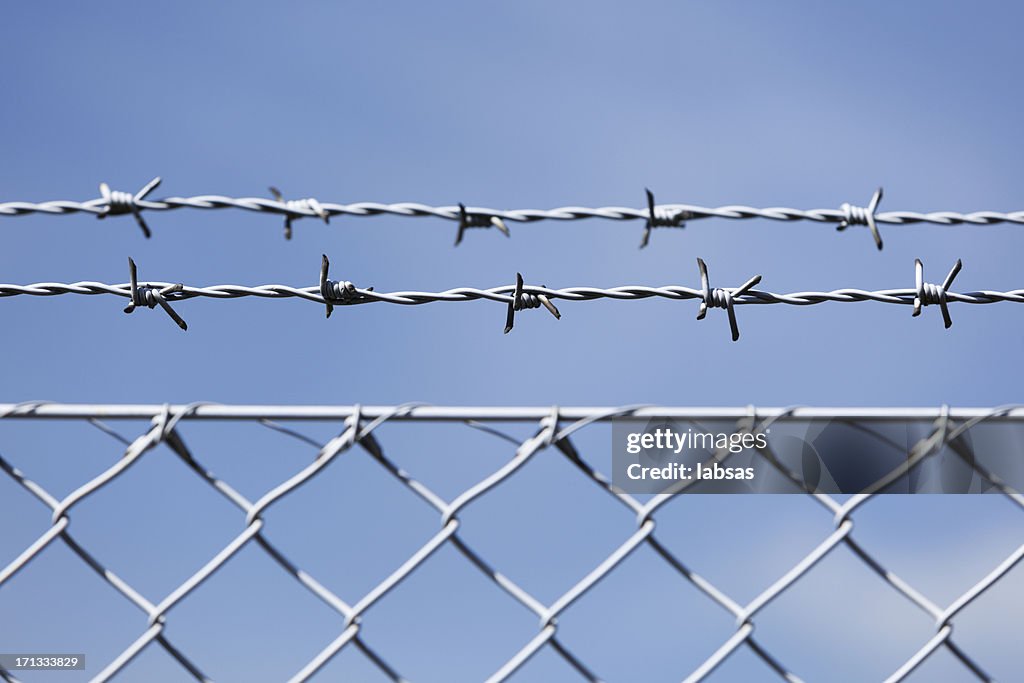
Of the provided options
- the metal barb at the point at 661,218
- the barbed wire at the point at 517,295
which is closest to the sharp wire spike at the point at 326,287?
the barbed wire at the point at 517,295

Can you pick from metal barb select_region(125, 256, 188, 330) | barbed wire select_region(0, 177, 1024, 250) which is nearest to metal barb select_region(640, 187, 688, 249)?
barbed wire select_region(0, 177, 1024, 250)

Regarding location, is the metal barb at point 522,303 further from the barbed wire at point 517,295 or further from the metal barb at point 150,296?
the metal barb at point 150,296

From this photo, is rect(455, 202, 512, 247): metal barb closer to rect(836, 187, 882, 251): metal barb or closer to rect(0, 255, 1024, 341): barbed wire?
rect(0, 255, 1024, 341): barbed wire

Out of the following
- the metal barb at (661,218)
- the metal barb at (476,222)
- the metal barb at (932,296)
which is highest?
the metal barb at (476,222)

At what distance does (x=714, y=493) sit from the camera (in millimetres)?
1991

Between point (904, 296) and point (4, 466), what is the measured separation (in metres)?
1.86

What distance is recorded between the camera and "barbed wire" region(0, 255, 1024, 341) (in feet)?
7.72

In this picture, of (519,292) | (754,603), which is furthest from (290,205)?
(754,603)

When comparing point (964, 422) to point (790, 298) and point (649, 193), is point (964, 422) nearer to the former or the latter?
point (790, 298)

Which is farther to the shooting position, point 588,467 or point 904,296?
point 904,296

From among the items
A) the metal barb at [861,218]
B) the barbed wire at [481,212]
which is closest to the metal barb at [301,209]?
the barbed wire at [481,212]

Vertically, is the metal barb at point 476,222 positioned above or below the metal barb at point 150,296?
below

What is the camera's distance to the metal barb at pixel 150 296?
2.38m

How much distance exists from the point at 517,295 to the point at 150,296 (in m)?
0.80
